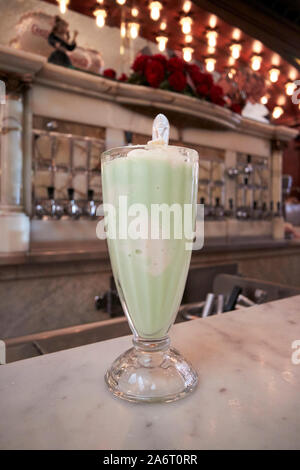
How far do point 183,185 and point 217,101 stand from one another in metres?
2.32

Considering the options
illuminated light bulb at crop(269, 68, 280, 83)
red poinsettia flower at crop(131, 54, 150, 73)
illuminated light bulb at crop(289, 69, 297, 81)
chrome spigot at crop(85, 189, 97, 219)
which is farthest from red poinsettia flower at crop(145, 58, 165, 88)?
illuminated light bulb at crop(289, 69, 297, 81)

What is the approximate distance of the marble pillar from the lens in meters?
1.78

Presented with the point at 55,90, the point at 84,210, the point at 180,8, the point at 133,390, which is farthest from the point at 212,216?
the point at 133,390

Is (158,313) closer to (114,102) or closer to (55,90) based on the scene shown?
(55,90)

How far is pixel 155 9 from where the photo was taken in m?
2.85

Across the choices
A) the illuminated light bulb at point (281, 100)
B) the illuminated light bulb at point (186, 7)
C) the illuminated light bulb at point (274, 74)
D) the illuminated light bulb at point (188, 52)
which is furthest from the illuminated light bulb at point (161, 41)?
the illuminated light bulb at point (281, 100)

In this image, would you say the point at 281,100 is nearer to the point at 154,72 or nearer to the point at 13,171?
the point at 154,72

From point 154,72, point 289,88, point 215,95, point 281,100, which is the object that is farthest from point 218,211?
point 281,100

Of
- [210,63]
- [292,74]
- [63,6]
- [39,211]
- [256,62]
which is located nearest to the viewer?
[39,211]

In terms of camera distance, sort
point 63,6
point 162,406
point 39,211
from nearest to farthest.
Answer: point 162,406
point 39,211
point 63,6

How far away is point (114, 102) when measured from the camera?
7.36ft

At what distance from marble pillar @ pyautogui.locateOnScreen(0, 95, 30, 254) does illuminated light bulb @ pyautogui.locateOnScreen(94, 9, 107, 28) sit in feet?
4.38

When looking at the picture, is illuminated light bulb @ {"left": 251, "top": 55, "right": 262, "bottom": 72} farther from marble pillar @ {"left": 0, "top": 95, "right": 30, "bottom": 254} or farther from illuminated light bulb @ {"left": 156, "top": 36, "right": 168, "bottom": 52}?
marble pillar @ {"left": 0, "top": 95, "right": 30, "bottom": 254}

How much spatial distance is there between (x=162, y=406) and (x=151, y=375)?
5cm
